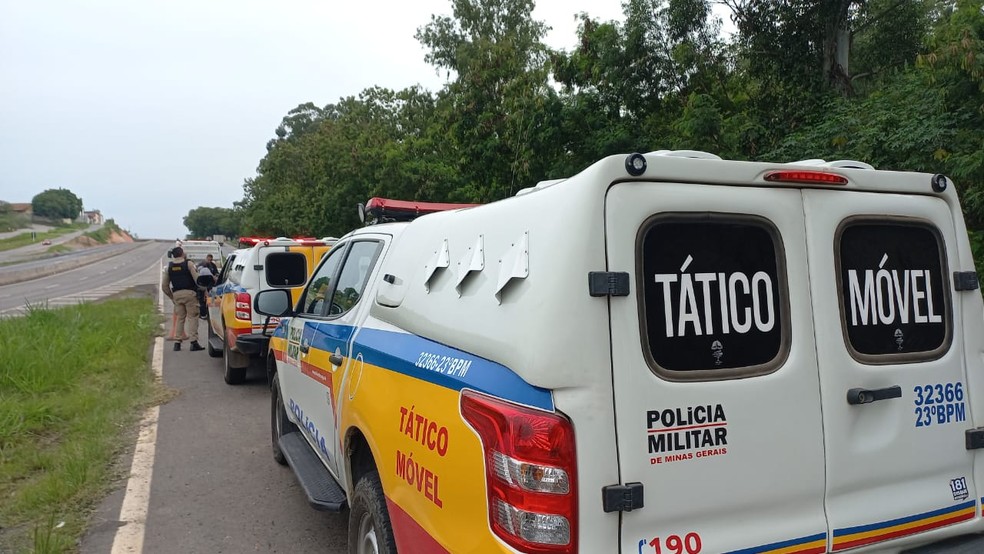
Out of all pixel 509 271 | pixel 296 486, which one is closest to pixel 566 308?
pixel 509 271

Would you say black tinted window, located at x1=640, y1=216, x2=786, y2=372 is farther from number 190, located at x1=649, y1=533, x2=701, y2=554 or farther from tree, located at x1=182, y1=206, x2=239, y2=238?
tree, located at x1=182, y1=206, x2=239, y2=238

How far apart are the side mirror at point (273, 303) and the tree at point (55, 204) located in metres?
162

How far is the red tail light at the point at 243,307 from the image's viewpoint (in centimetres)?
869

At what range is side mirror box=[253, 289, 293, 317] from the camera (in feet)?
15.8

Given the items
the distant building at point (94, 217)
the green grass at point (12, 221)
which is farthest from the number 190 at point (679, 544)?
the distant building at point (94, 217)

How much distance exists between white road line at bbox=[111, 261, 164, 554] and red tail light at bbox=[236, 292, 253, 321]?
1.53 meters

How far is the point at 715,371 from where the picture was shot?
85.4 inches

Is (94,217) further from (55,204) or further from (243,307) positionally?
(243,307)

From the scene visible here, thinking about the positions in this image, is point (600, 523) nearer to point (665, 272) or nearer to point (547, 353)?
point (547, 353)

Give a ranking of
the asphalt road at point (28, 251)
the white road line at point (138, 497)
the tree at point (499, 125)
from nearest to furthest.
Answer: the white road line at point (138, 497), the tree at point (499, 125), the asphalt road at point (28, 251)

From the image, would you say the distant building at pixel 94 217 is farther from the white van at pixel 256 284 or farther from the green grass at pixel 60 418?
the white van at pixel 256 284

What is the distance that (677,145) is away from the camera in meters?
10.7

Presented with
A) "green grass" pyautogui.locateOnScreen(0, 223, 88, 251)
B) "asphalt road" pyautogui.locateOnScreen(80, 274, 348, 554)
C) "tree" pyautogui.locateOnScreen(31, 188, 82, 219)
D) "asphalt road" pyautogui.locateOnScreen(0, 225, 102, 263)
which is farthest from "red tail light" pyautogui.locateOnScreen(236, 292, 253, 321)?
Answer: "tree" pyautogui.locateOnScreen(31, 188, 82, 219)

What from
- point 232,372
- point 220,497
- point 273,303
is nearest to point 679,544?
point 273,303
